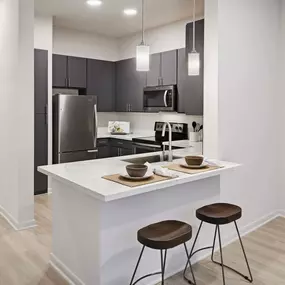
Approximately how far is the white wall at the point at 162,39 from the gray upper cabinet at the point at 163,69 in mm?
326

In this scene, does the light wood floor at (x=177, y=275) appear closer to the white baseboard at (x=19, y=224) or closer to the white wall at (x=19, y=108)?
the white baseboard at (x=19, y=224)

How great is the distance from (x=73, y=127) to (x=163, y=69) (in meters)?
1.66

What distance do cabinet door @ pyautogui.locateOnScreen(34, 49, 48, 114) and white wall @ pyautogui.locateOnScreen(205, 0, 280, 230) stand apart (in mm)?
2760

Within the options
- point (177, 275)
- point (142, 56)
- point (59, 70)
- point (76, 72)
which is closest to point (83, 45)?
point (76, 72)

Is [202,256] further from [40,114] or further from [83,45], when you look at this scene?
[83,45]

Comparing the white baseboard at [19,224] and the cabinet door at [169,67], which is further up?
the cabinet door at [169,67]

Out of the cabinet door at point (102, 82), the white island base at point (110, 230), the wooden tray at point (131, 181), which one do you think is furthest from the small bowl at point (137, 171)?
the cabinet door at point (102, 82)

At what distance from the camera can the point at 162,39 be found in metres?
5.37

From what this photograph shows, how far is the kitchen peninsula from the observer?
217 centimetres

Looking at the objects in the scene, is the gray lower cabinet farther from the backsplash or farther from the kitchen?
the kitchen

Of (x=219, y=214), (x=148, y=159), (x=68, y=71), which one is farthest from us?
(x=68, y=71)

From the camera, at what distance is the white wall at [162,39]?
16.5 feet

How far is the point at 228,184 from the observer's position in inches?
126

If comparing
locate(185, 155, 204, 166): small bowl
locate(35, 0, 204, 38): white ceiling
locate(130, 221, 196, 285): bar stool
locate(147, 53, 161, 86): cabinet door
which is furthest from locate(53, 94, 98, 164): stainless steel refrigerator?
locate(130, 221, 196, 285): bar stool
